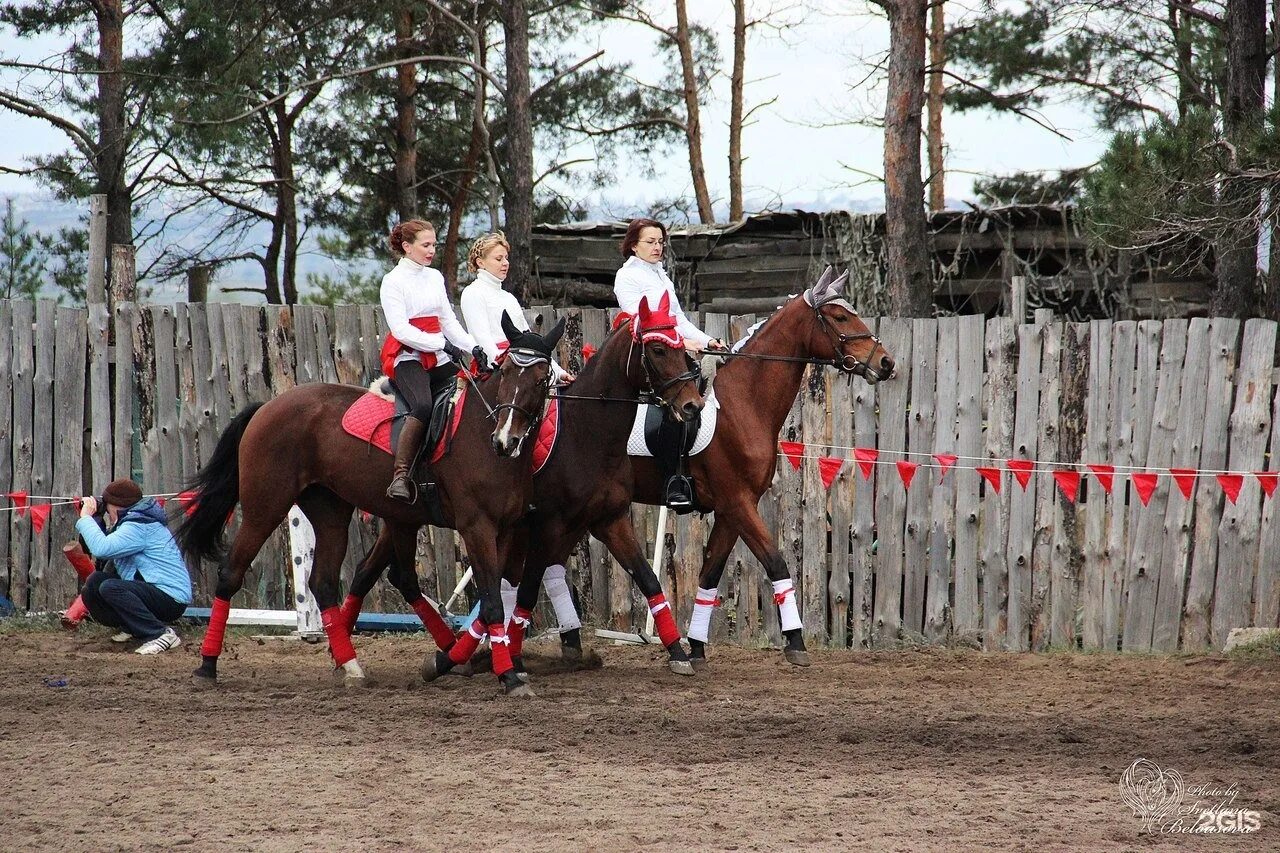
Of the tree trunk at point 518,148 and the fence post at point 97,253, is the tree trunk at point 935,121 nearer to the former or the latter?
the tree trunk at point 518,148

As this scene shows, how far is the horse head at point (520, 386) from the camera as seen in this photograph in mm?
7133

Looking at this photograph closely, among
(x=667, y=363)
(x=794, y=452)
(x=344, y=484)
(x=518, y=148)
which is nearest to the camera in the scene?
(x=667, y=363)

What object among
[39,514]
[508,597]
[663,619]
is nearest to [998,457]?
[663,619]

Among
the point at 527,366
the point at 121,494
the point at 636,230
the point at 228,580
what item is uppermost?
the point at 636,230

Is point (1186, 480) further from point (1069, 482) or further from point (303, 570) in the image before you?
point (303, 570)

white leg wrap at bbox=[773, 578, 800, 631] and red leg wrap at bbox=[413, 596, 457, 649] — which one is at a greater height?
white leg wrap at bbox=[773, 578, 800, 631]

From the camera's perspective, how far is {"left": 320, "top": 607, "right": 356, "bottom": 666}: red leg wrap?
814 cm

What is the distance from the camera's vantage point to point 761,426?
854 cm

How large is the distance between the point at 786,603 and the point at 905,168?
20.9 ft

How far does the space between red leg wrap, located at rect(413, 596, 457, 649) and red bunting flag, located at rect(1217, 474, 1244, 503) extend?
5.18m

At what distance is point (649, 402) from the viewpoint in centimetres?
755

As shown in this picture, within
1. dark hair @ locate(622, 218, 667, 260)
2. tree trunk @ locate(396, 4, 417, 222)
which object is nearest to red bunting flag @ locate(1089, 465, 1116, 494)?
dark hair @ locate(622, 218, 667, 260)

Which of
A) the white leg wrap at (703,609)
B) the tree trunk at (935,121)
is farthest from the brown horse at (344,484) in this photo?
the tree trunk at (935,121)

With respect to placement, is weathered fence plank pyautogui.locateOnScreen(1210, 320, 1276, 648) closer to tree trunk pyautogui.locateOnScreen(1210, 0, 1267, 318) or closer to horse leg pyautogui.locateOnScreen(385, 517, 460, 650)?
tree trunk pyautogui.locateOnScreen(1210, 0, 1267, 318)
